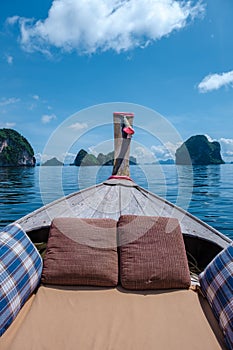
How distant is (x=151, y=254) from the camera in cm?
150

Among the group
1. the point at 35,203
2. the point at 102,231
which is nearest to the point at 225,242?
the point at 102,231

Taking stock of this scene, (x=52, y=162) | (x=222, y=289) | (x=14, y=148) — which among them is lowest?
(x=222, y=289)

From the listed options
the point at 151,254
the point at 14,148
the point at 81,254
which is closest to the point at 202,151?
the point at 14,148

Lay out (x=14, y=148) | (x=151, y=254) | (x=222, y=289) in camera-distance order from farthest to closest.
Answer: (x=14, y=148) < (x=151, y=254) < (x=222, y=289)

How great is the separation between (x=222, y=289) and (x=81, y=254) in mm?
779

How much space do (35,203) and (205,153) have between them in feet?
87.5

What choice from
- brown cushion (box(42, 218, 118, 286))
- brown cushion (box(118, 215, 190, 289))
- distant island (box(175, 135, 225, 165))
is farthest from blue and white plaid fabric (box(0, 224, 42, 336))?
distant island (box(175, 135, 225, 165))

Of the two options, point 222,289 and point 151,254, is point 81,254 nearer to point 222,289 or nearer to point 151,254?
point 151,254

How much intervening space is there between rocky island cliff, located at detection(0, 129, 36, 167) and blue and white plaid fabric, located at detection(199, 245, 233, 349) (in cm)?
3010

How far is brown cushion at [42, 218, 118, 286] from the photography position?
143 cm

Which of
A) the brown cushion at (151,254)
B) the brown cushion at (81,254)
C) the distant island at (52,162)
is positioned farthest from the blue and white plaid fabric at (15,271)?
the distant island at (52,162)

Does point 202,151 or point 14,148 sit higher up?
point 14,148

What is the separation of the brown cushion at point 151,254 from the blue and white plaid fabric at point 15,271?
20.0 inches

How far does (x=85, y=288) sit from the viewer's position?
4.65 feet
